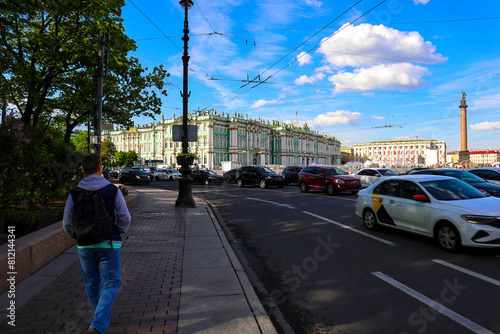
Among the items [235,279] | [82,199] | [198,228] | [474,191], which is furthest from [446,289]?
[198,228]

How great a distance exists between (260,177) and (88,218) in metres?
21.5

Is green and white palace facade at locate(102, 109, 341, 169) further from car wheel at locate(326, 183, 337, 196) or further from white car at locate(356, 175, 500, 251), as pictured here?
white car at locate(356, 175, 500, 251)

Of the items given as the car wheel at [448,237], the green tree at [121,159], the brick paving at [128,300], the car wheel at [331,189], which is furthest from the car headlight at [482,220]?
the green tree at [121,159]

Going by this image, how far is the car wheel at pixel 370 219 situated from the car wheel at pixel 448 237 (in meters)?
1.82

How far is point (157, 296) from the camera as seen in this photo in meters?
4.16

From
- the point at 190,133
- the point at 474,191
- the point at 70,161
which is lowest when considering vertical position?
the point at 474,191

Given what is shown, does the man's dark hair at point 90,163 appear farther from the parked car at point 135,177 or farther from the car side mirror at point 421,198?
the parked car at point 135,177

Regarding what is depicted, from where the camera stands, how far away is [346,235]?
767 cm

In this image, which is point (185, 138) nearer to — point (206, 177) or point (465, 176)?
point (465, 176)

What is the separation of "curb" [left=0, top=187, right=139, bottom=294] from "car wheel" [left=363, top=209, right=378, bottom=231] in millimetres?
7103

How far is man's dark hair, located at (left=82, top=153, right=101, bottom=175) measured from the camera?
3.14 meters

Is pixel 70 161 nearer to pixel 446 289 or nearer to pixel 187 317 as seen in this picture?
pixel 187 317

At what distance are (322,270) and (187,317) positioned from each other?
263 centimetres

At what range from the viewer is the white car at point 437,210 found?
560 centimetres
